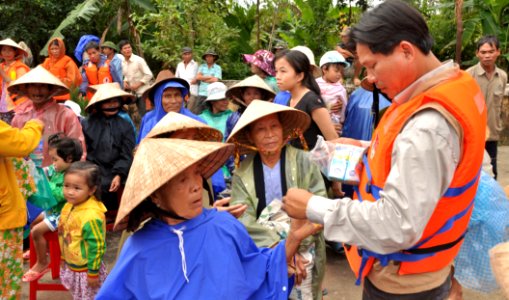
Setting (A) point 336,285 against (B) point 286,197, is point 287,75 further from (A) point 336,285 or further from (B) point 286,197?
(B) point 286,197

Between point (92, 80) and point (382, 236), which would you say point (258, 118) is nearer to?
point (382, 236)

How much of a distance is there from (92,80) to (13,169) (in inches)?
211

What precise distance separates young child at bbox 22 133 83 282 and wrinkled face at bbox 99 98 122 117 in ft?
3.07

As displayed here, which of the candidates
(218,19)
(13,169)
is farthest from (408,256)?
(218,19)

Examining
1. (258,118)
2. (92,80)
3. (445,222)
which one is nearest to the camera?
(445,222)

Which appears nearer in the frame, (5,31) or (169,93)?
(169,93)

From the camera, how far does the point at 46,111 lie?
4629 millimetres

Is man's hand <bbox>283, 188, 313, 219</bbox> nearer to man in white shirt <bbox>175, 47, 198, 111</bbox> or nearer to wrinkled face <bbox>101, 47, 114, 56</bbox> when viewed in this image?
man in white shirt <bbox>175, 47, 198, 111</bbox>

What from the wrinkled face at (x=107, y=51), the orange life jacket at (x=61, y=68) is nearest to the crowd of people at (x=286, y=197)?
the orange life jacket at (x=61, y=68)

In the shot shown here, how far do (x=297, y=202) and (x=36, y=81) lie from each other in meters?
3.34

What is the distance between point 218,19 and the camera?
11.6 metres

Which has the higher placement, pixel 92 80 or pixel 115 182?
pixel 92 80

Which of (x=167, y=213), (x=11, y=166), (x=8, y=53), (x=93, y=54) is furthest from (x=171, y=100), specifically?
(x=93, y=54)

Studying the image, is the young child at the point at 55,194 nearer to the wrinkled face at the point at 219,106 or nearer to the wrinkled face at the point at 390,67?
the wrinkled face at the point at 219,106
